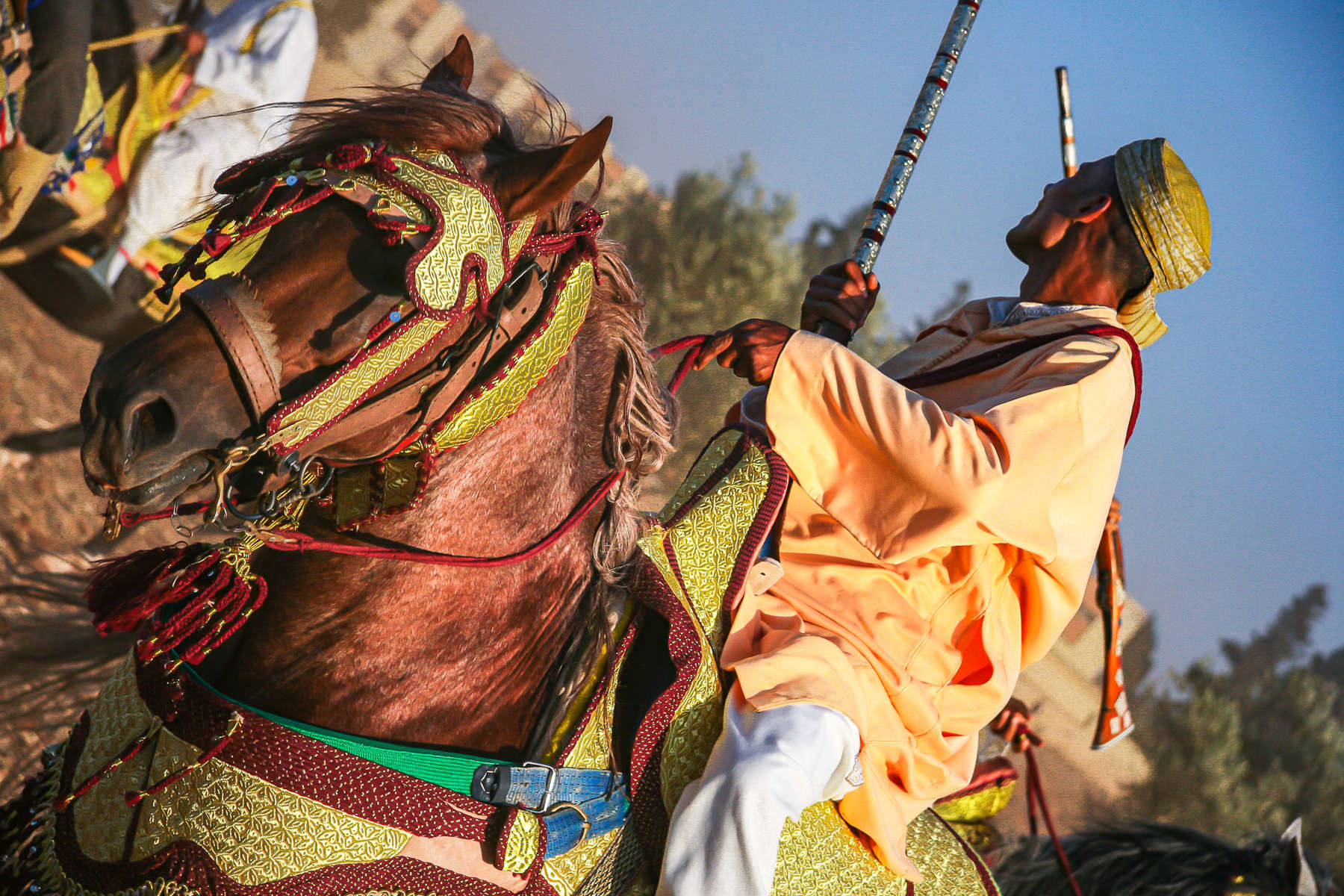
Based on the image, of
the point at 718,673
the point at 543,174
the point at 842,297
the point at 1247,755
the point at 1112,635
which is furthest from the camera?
the point at 1247,755

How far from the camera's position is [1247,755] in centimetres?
1509

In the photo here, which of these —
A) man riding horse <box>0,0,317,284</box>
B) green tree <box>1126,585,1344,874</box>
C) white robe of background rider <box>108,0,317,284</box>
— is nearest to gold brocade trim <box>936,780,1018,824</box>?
man riding horse <box>0,0,317,284</box>

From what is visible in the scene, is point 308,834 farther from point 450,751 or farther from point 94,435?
point 94,435

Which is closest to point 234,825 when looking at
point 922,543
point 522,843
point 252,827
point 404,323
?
point 252,827

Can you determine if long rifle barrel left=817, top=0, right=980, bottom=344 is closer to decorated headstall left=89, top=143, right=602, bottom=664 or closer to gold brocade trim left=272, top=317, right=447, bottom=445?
decorated headstall left=89, top=143, right=602, bottom=664

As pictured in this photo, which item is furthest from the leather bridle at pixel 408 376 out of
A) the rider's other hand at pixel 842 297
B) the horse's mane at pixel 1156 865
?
the horse's mane at pixel 1156 865

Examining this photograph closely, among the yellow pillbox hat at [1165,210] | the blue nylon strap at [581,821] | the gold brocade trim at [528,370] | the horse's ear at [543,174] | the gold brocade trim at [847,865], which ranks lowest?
the blue nylon strap at [581,821]

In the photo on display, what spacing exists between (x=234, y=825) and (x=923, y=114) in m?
2.82

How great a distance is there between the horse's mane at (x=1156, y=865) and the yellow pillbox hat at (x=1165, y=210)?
228 centimetres

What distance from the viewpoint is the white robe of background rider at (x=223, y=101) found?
706cm

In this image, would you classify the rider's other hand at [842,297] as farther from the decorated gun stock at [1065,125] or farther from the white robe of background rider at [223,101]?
the white robe of background rider at [223,101]

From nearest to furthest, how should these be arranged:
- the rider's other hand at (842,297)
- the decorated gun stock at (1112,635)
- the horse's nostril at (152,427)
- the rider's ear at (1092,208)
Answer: the horse's nostril at (152,427) → the rider's other hand at (842,297) → the rider's ear at (1092,208) → the decorated gun stock at (1112,635)

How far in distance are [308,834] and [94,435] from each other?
762 mm

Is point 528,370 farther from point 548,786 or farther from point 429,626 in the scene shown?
point 548,786
